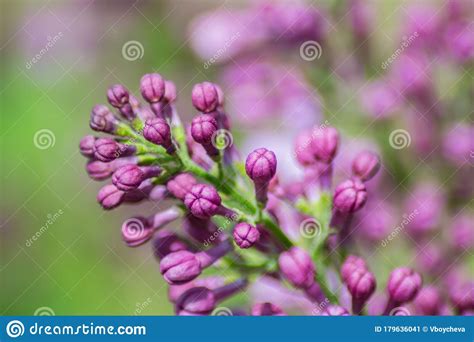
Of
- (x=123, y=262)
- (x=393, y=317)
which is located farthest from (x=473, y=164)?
(x=123, y=262)

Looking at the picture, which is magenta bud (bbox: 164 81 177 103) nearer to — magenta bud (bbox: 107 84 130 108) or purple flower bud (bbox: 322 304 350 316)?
magenta bud (bbox: 107 84 130 108)

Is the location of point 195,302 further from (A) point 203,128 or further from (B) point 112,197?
(A) point 203,128

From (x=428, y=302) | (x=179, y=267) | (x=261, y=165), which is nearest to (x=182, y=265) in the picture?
(x=179, y=267)

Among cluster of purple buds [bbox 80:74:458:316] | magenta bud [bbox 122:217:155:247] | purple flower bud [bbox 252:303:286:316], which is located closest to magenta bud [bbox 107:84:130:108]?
cluster of purple buds [bbox 80:74:458:316]

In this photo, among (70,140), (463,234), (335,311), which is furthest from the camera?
(70,140)

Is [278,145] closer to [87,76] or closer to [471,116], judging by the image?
[471,116]

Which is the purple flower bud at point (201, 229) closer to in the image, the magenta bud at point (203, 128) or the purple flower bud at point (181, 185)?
the purple flower bud at point (181, 185)
